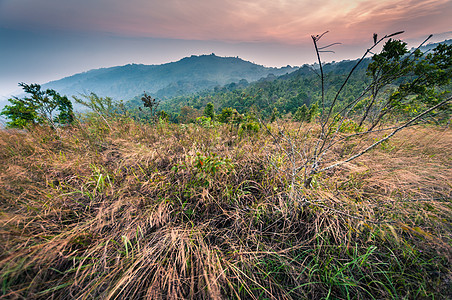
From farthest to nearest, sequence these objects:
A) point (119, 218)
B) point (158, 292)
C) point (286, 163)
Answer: point (286, 163)
point (119, 218)
point (158, 292)

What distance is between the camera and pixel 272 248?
1.38 m

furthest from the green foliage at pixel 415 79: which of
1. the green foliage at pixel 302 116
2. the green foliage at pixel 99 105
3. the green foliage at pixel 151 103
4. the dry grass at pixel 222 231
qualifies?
the green foliage at pixel 99 105

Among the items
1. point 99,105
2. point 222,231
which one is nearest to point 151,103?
point 99,105

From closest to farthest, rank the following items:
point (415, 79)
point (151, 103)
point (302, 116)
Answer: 1. point (151, 103)
2. point (302, 116)
3. point (415, 79)

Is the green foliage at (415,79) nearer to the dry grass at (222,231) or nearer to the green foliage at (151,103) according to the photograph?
the dry grass at (222,231)

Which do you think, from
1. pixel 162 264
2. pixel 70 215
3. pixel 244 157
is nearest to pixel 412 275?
pixel 244 157

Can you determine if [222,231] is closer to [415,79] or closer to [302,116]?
[302,116]

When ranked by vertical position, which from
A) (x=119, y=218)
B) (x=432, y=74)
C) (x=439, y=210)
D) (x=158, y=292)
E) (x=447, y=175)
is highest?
(x=432, y=74)

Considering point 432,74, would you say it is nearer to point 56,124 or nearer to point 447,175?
point 447,175

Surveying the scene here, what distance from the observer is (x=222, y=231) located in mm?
1492

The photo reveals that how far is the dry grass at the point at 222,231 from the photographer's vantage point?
3.71 feet

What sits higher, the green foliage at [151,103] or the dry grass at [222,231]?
the green foliage at [151,103]

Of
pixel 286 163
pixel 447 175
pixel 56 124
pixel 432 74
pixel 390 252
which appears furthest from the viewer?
pixel 432 74

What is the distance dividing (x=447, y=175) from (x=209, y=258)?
9.50 ft
